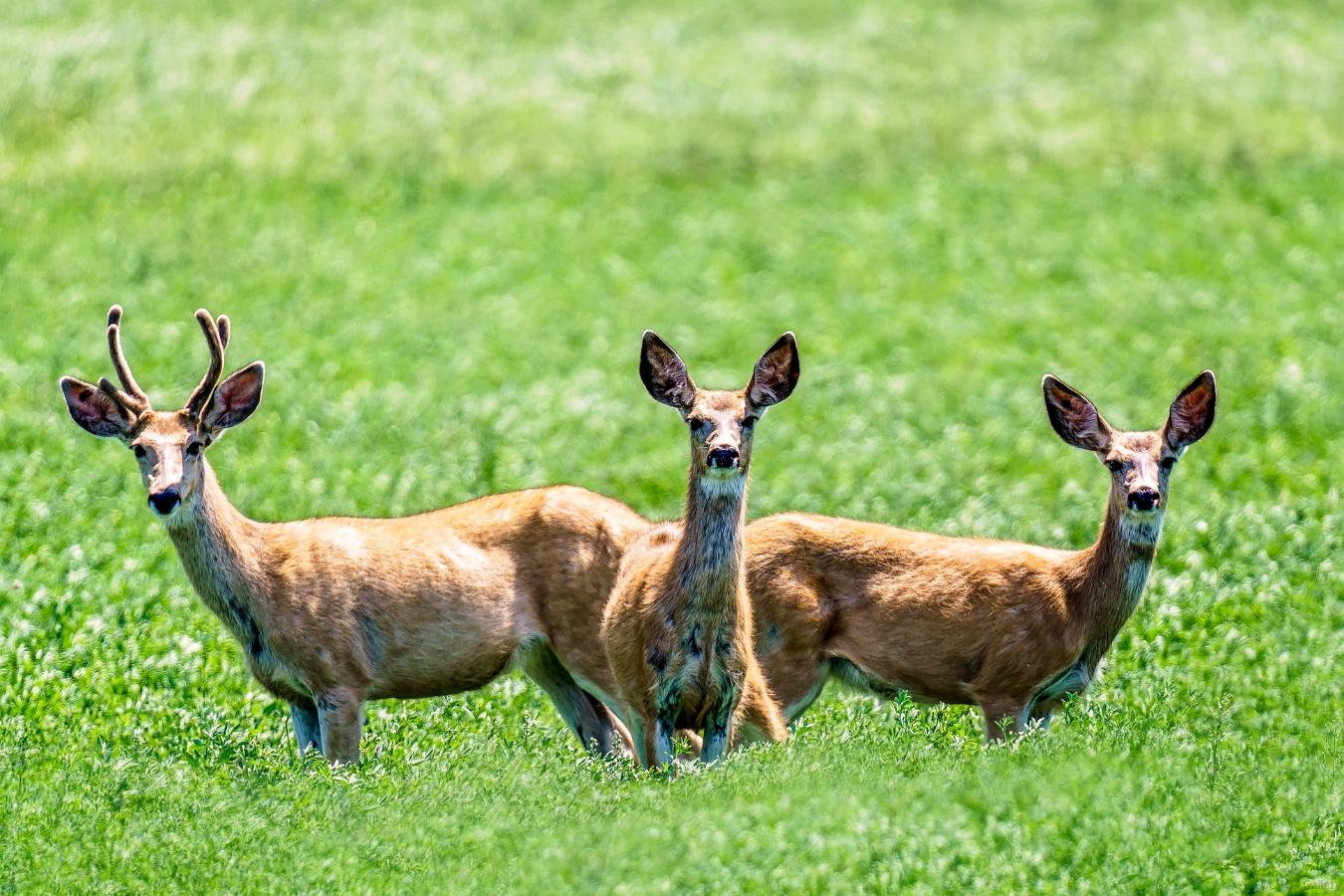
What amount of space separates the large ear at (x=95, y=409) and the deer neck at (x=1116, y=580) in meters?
4.77

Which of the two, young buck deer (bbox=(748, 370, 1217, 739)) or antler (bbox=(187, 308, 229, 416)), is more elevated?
antler (bbox=(187, 308, 229, 416))

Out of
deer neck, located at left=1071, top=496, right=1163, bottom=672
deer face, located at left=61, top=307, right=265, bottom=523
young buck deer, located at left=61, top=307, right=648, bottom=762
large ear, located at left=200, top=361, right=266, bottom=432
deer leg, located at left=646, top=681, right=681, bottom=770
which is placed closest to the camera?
deer leg, located at left=646, top=681, right=681, bottom=770

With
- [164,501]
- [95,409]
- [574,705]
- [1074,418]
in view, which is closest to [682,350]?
[574,705]

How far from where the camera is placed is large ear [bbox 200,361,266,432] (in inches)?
416

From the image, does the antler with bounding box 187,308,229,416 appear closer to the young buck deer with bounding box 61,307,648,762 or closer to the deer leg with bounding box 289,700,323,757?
the young buck deer with bounding box 61,307,648,762

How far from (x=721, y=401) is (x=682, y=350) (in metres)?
10.0

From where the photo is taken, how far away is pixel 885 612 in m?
11.1

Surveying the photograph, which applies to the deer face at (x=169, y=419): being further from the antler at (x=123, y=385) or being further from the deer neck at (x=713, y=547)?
the deer neck at (x=713, y=547)

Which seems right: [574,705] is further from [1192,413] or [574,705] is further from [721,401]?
[1192,413]

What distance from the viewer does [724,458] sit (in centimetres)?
981

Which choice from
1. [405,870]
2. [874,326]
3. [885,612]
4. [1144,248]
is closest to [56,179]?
[874,326]

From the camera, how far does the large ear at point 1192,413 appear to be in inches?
422

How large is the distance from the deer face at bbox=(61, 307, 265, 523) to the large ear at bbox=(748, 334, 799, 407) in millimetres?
2411

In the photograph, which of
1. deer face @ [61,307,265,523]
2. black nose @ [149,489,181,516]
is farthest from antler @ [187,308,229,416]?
black nose @ [149,489,181,516]
